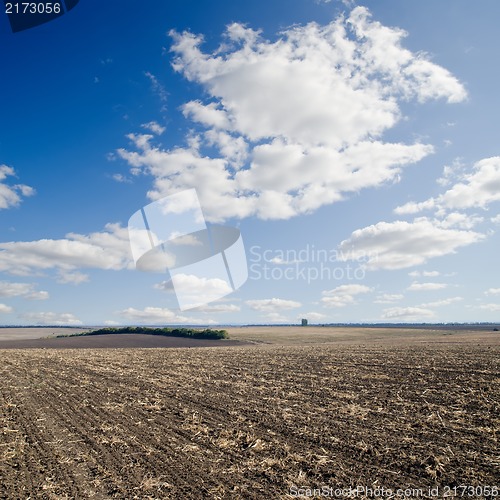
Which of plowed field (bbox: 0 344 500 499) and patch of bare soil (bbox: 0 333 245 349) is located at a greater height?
plowed field (bbox: 0 344 500 499)

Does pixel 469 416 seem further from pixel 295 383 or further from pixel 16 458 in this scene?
pixel 16 458

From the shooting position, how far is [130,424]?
10.7m

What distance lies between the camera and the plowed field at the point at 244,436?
7.06 meters

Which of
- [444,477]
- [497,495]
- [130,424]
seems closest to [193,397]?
[130,424]

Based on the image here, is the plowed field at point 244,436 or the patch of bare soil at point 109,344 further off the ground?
the plowed field at point 244,436

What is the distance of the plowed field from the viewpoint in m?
7.06

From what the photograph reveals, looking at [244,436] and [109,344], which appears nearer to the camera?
[244,436]

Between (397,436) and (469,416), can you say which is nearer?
(397,436)

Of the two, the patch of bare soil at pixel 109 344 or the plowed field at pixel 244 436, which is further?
the patch of bare soil at pixel 109 344

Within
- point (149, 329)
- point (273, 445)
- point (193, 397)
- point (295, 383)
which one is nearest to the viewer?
point (273, 445)

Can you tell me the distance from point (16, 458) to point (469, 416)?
12458mm

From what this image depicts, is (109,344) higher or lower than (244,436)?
lower

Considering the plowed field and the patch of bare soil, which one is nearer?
the plowed field

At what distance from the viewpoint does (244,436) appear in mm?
9555
